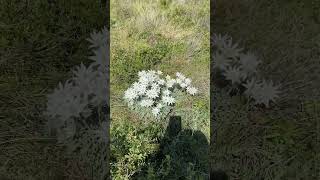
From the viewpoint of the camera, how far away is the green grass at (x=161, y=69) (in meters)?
3.99

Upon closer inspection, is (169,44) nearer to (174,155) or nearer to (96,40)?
(96,40)

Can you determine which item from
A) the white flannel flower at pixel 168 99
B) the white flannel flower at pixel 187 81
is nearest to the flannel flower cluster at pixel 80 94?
the white flannel flower at pixel 168 99

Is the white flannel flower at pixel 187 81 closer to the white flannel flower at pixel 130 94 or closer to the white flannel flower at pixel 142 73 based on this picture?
the white flannel flower at pixel 142 73

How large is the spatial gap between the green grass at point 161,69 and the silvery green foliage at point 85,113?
0.13 m

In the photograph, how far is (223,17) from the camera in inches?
231

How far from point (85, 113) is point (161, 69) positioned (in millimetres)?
1164

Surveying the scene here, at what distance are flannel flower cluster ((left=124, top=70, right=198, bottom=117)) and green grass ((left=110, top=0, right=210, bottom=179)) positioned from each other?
11 cm

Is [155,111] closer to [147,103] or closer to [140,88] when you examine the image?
[147,103]

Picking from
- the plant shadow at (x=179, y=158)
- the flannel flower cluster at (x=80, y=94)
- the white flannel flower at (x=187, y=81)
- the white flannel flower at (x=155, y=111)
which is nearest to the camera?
the plant shadow at (x=179, y=158)

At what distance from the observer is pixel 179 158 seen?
4.08 m

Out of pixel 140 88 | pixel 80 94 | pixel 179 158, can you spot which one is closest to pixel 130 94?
pixel 140 88

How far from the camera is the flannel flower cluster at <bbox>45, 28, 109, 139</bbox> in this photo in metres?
4.19

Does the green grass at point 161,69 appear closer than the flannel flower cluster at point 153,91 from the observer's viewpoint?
Yes

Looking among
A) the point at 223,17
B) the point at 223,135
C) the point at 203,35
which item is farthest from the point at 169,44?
the point at 223,135
